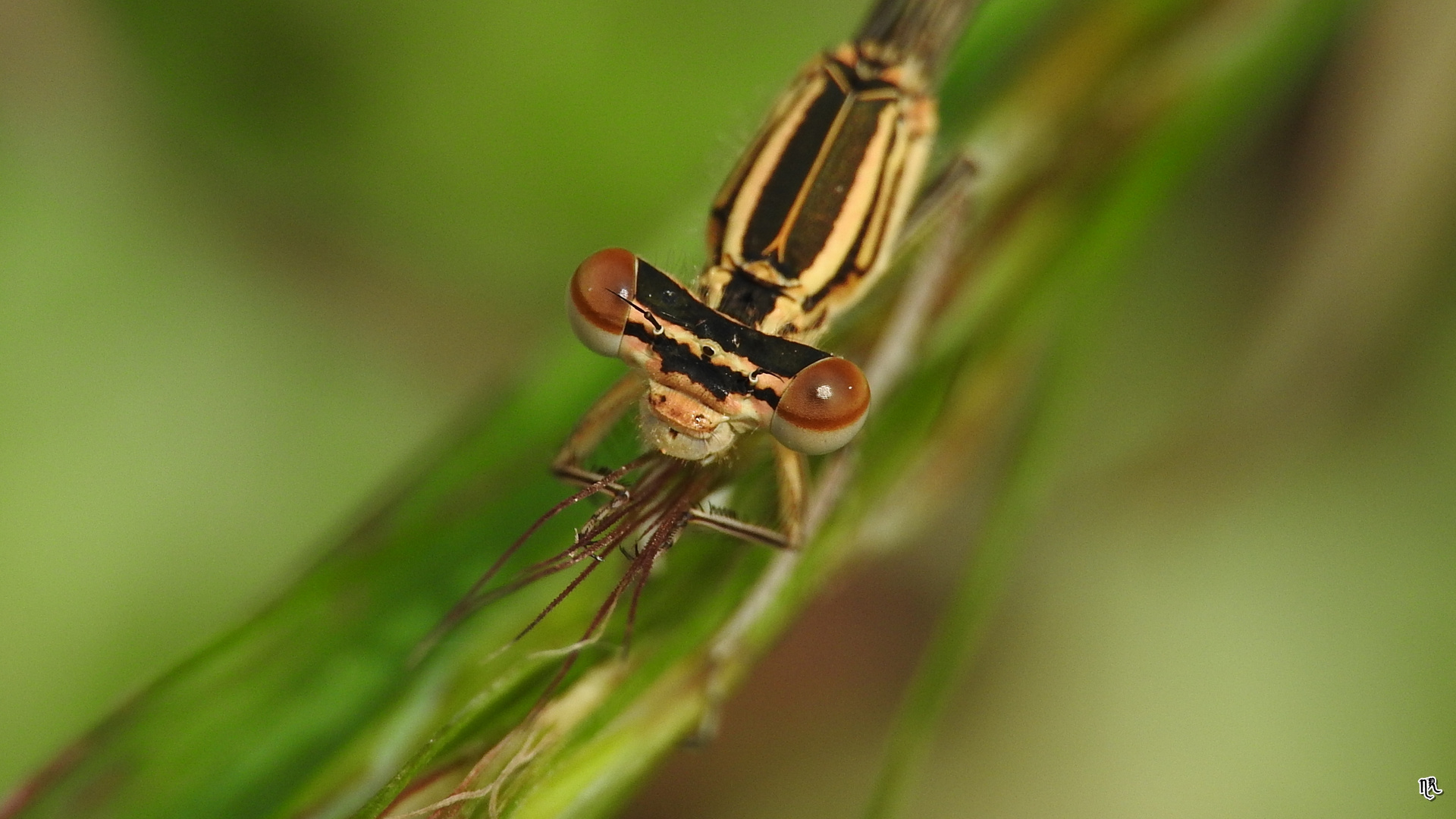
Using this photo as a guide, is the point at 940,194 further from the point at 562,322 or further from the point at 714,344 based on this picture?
Result: the point at 562,322

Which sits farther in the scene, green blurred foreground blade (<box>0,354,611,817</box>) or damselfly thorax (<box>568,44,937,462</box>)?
damselfly thorax (<box>568,44,937,462</box>)

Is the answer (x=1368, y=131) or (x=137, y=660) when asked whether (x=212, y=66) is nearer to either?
(x=137, y=660)

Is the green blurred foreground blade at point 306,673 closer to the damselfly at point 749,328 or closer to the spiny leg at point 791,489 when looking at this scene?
the damselfly at point 749,328

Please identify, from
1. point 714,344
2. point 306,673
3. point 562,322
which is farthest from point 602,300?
point 562,322

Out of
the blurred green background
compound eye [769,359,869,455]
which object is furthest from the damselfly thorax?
the blurred green background

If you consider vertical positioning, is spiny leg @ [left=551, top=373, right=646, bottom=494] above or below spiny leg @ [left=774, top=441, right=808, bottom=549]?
above

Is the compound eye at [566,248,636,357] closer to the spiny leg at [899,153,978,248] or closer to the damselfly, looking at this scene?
the damselfly

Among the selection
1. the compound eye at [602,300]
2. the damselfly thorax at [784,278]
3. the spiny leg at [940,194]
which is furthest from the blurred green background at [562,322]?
the compound eye at [602,300]
